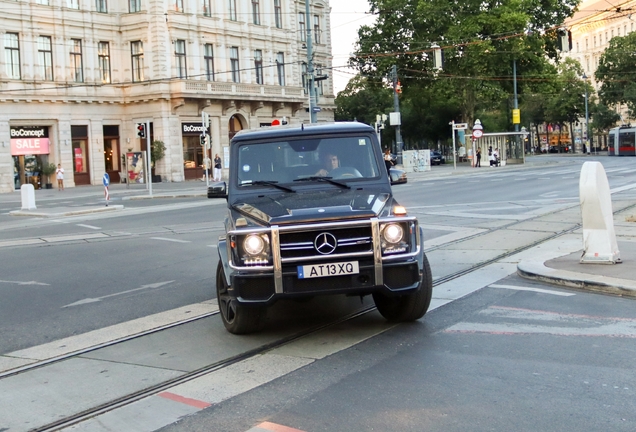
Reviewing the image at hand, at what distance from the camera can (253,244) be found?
6871mm

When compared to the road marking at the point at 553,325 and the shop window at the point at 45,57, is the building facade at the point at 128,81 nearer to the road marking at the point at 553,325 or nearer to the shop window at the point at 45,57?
the shop window at the point at 45,57

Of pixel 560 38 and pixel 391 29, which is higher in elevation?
pixel 391 29

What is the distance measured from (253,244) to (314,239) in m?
0.51

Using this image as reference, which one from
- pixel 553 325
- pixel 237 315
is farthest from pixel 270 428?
pixel 553 325

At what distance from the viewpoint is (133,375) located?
21.1 ft

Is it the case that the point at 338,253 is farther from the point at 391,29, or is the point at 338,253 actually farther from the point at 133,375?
the point at 391,29

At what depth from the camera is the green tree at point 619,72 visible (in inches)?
3487

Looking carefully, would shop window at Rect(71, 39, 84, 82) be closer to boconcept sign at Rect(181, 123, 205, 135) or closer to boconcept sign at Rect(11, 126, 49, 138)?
boconcept sign at Rect(11, 126, 49, 138)

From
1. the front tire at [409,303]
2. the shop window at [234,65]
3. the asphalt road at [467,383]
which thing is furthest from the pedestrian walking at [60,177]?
the asphalt road at [467,383]

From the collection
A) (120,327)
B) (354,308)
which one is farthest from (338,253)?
(120,327)

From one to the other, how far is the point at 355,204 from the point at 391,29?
57451 mm

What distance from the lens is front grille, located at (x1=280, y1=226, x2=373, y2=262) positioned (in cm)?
682

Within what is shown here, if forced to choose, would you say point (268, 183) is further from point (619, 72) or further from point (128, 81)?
point (619, 72)

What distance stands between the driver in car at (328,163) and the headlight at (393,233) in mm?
1468
